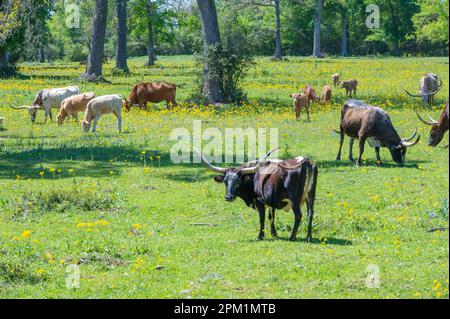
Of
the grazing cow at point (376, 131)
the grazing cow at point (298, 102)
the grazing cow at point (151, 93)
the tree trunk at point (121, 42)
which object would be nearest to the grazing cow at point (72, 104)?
the grazing cow at point (151, 93)

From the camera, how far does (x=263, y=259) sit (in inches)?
455

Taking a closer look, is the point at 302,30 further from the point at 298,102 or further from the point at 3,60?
the point at 298,102

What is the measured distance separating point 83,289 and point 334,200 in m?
6.78

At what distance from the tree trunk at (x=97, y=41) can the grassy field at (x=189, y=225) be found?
15986 millimetres

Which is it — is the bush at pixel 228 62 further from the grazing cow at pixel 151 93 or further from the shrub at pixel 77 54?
the shrub at pixel 77 54

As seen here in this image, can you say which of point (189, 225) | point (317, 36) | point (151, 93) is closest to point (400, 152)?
point (189, 225)

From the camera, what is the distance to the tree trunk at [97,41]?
42594mm

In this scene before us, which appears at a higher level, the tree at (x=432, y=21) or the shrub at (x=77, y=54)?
the tree at (x=432, y=21)

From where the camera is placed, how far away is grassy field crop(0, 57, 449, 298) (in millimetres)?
10500

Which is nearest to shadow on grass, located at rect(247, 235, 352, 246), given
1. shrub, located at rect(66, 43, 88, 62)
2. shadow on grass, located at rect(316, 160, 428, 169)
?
shadow on grass, located at rect(316, 160, 428, 169)

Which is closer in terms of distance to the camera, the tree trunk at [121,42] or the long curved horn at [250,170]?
the long curved horn at [250,170]

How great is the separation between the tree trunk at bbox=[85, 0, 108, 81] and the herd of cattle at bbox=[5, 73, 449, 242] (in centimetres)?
1103

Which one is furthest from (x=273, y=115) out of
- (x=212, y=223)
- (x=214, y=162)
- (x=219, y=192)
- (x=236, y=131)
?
(x=212, y=223)

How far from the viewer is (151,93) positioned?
1275 inches
